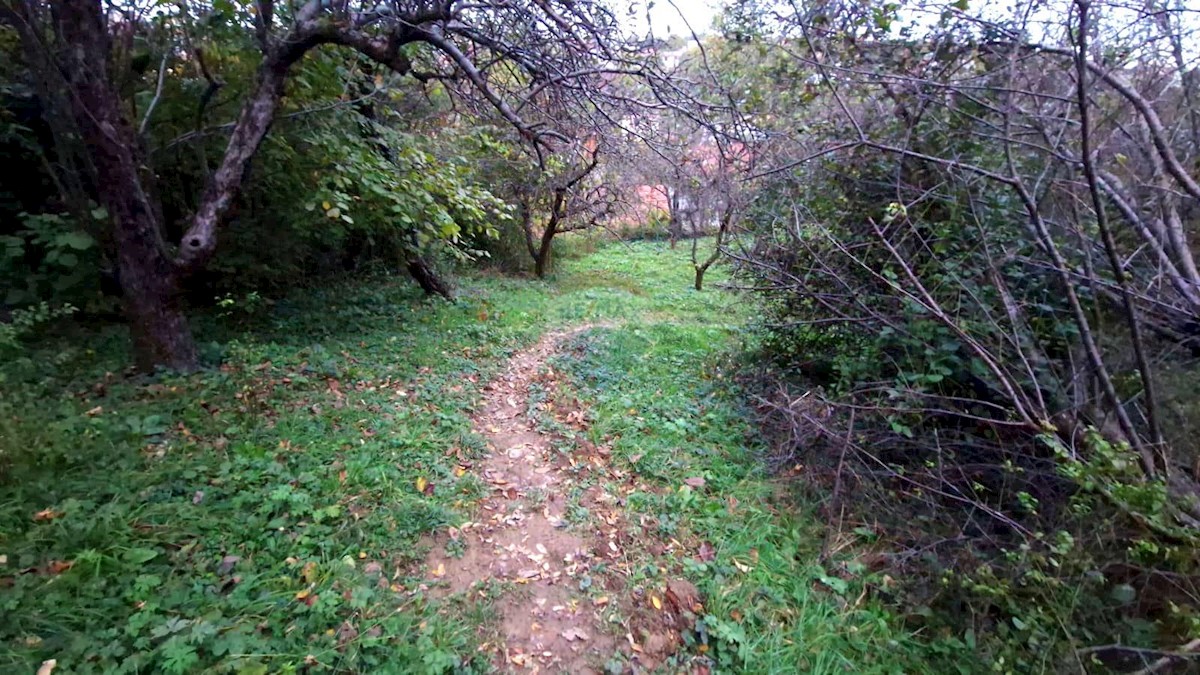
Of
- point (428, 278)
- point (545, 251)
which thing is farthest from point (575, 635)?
point (545, 251)

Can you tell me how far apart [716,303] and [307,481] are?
9813mm

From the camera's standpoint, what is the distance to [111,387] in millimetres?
4457

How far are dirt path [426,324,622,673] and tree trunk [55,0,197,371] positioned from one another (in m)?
2.79

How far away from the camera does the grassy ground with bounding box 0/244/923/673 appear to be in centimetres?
251

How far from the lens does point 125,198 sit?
4.50 m

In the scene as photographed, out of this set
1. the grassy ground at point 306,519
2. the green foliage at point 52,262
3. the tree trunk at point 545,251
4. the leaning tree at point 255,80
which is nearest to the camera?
the grassy ground at point 306,519

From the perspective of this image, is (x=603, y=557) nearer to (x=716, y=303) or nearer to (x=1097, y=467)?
(x=1097, y=467)

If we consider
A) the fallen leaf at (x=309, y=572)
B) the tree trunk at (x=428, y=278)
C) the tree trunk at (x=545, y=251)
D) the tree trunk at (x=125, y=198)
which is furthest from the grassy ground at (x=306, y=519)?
the tree trunk at (x=545, y=251)

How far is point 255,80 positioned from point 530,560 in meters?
4.59

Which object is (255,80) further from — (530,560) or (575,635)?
(575,635)

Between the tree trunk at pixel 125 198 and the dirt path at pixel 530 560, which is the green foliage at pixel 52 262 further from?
the dirt path at pixel 530 560

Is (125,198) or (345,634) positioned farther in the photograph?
(125,198)

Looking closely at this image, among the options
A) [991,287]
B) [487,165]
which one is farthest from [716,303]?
[991,287]

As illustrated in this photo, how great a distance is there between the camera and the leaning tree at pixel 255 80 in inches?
167
